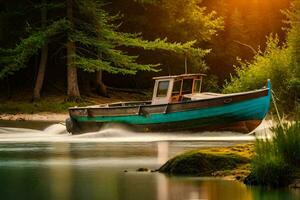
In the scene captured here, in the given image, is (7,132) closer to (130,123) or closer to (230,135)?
(130,123)

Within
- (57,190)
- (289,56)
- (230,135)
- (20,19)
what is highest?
(20,19)

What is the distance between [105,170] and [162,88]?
15.1 m

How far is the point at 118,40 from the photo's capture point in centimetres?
4931

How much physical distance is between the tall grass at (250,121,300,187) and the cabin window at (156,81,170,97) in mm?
17952

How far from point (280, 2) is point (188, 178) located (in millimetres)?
47476

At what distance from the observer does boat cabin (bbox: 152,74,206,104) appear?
33562 mm

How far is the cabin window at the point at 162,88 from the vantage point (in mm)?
33625

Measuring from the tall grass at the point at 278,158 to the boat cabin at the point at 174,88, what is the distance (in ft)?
58.7

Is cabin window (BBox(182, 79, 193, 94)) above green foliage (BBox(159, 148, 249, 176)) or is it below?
above

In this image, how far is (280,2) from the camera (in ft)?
205

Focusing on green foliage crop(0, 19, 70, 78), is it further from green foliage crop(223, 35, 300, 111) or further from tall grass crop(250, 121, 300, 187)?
tall grass crop(250, 121, 300, 187)

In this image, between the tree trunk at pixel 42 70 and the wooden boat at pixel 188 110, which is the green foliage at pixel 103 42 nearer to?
the tree trunk at pixel 42 70

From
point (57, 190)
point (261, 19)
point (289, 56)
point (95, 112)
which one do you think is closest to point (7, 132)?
point (95, 112)

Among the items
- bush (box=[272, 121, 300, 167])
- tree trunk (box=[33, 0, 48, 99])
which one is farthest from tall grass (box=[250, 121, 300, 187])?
tree trunk (box=[33, 0, 48, 99])
